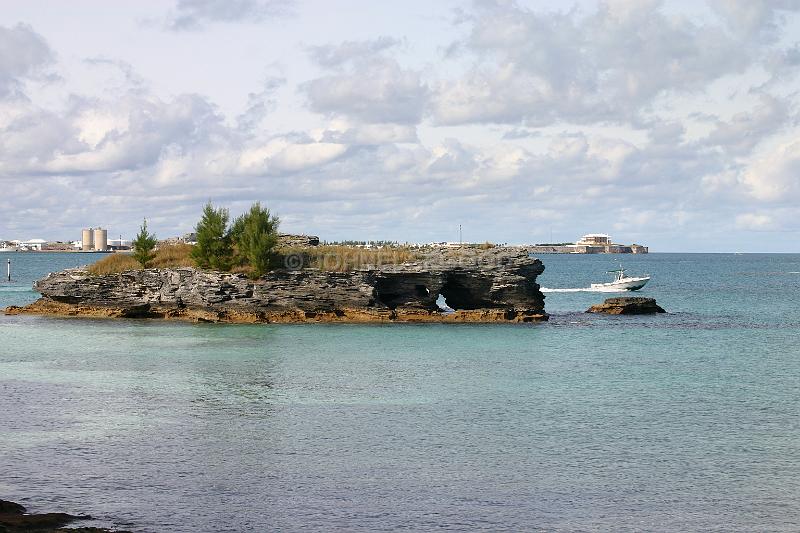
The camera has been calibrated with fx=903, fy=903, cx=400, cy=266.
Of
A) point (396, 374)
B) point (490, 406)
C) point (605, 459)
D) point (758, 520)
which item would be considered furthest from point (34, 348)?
point (758, 520)

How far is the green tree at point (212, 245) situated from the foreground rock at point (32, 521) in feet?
182

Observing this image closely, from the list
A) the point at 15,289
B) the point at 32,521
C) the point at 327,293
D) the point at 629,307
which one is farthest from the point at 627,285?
the point at 32,521

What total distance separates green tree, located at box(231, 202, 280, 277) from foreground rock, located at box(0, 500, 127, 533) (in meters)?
51.6

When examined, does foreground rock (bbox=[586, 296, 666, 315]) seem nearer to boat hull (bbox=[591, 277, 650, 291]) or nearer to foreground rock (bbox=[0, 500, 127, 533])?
boat hull (bbox=[591, 277, 650, 291])

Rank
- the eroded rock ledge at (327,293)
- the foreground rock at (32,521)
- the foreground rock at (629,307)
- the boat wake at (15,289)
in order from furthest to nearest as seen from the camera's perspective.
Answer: the boat wake at (15,289) < the foreground rock at (629,307) < the eroded rock ledge at (327,293) < the foreground rock at (32,521)

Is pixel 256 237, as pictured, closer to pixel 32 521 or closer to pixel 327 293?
pixel 327 293

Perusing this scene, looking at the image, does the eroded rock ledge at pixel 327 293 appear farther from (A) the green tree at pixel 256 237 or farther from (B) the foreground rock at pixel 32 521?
(B) the foreground rock at pixel 32 521

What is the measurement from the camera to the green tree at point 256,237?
7125 centimetres

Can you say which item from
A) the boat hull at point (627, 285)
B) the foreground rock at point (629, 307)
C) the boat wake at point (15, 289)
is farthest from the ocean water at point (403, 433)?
the boat wake at point (15, 289)

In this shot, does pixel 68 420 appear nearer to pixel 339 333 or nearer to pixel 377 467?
pixel 377 467

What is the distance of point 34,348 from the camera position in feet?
174

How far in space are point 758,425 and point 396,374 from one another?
57.4ft

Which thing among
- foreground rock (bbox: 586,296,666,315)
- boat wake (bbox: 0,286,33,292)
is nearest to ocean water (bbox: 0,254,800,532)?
foreground rock (bbox: 586,296,666,315)

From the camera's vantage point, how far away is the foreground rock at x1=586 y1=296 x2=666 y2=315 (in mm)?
79562
